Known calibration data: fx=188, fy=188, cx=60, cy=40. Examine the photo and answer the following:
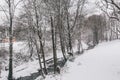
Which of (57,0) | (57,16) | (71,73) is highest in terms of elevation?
(57,0)

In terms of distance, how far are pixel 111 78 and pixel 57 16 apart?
10.1 meters

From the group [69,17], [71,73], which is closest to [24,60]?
[69,17]

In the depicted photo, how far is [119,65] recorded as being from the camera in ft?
47.3

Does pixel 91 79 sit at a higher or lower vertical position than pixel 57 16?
lower

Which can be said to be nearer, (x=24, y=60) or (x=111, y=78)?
(x=111, y=78)

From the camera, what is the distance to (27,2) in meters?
17.2

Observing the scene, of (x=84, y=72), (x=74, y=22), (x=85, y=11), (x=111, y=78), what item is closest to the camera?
(x=111, y=78)

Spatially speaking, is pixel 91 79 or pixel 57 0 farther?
pixel 57 0

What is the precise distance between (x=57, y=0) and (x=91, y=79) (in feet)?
34.7

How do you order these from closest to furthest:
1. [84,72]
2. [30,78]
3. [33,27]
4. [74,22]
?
[84,72] < [33,27] < [30,78] < [74,22]

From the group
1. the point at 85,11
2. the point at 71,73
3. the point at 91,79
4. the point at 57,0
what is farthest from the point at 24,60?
the point at 91,79

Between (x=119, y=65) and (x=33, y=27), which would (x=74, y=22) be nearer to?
(x=33, y=27)

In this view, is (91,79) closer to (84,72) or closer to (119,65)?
(84,72)

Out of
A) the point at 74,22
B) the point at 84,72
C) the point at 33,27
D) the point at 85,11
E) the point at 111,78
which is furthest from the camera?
the point at 85,11
